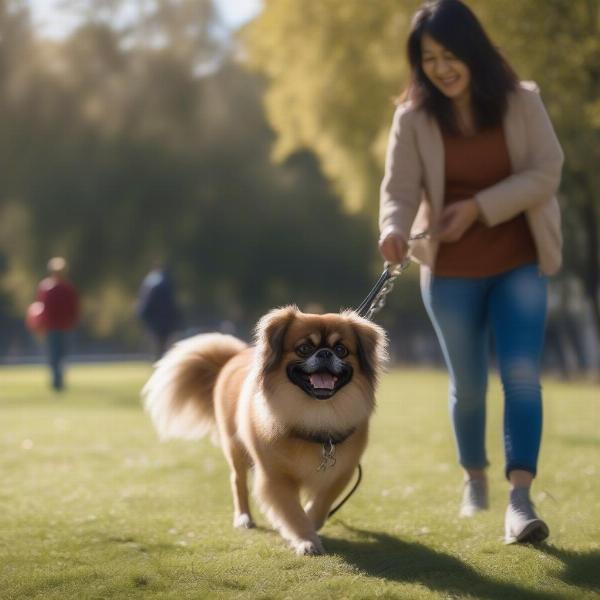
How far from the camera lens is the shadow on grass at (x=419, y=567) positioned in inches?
155

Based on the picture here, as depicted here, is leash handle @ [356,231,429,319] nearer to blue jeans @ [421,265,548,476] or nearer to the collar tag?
blue jeans @ [421,265,548,476]

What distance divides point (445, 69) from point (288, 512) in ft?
7.08

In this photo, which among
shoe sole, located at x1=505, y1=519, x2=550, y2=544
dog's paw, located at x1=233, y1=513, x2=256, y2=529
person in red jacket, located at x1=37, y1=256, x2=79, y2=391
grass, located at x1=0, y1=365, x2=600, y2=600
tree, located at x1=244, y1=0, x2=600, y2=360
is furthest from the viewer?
person in red jacket, located at x1=37, y1=256, x2=79, y2=391

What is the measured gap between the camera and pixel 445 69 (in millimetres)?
5059

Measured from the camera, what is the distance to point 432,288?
5254 mm

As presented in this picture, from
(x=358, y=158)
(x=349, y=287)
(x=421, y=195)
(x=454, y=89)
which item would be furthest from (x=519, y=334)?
(x=349, y=287)

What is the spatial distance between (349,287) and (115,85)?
34.7 ft

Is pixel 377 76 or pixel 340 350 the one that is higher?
pixel 377 76

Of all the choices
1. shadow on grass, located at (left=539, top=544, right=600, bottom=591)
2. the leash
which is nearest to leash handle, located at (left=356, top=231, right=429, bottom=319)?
the leash

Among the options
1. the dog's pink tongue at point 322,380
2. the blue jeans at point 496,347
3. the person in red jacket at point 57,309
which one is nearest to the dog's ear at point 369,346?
the dog's pink tongue at point 322,380

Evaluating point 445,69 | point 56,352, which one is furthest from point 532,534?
point 56,352

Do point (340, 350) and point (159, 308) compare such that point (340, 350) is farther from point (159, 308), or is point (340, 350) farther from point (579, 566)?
point (159, 308)

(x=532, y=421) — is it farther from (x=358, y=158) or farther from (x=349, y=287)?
(x=349, y=287)

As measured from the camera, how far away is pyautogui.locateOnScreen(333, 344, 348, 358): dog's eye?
15.7 ft
